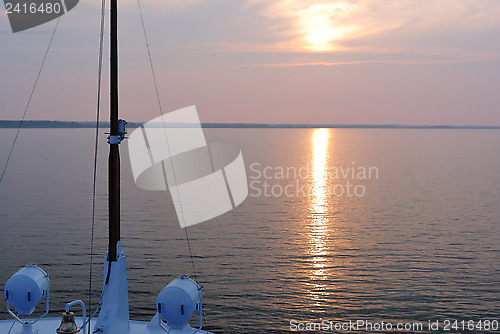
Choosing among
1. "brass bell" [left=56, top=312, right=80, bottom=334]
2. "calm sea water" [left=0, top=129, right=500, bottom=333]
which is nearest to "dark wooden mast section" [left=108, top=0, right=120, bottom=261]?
"brass bell" [left=56, top=312, right=80, bottom=334]

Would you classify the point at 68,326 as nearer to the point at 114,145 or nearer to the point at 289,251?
the point at 114,145

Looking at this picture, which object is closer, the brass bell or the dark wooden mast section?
the brass bell

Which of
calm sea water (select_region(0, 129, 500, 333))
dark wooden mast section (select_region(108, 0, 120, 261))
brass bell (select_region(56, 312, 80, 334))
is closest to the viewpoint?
brass bell (select_region(56, 312, 80, 334))

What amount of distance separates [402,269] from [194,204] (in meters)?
38.3

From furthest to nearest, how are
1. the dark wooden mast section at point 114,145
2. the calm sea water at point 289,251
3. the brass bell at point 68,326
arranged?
the calm sea water at point 289,251 → the dark wooden mast section at point 114,145 → the brass bell at point 68,326

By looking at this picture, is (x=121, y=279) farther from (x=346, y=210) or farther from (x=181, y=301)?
(x=346, y=210)

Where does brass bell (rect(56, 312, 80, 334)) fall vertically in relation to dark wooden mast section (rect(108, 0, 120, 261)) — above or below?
below

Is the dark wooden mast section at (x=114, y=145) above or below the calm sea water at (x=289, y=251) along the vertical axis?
above

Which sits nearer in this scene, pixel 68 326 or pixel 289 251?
pixel 68 326

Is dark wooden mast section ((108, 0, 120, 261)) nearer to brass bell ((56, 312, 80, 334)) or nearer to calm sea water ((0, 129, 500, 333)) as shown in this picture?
brass bell ((56, 312, 80, 334))

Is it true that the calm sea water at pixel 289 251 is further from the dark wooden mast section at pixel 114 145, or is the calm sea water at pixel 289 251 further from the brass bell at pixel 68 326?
the brass bell at pixel 68 326

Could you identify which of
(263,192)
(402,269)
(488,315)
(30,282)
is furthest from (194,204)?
(30,282)

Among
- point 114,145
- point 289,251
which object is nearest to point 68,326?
point 114,145

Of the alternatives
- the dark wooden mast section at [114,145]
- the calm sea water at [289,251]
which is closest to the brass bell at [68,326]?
the dark wooden mast section at [114,145]
